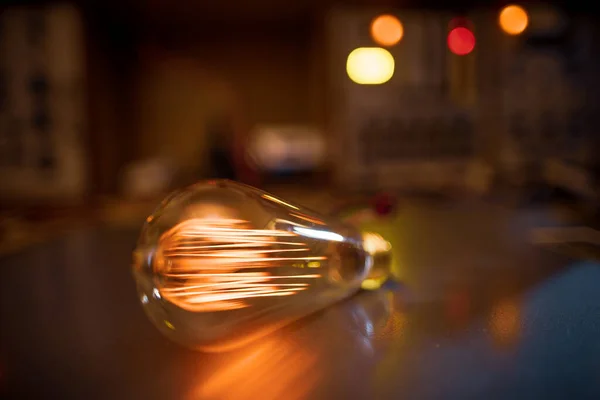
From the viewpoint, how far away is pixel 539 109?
120 centimetres

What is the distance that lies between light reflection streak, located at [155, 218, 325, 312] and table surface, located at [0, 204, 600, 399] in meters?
0.03

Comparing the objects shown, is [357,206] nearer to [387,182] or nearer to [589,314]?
[589,314]

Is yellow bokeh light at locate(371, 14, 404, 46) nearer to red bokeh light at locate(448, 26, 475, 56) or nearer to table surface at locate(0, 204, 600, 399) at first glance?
red bokeh light at locate(448, 26, 475, 56)

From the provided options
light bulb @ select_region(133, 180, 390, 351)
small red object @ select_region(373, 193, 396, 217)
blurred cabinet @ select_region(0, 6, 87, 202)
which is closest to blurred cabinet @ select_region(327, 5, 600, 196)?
blurred cabinet @ select_region(0, 6, 87, 202)

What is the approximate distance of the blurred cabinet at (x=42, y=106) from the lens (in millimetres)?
1136

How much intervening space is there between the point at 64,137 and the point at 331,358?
45.1 inches

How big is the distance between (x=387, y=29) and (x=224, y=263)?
3.48 feet

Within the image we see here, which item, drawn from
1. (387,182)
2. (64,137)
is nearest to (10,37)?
(64,137)

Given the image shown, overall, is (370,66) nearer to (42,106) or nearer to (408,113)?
(408,113)

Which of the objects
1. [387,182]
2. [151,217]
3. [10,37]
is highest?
[10,37]

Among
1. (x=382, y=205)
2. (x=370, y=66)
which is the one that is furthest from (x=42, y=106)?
(x=382, y=205)

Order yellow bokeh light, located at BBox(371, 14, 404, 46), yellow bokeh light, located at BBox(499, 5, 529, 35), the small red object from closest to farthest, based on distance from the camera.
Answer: the small red object, yellow bokeh light, located at BBox(499, 5, 529, 35), yellow bokeh light, located at BBox(371, 14, 404, 46)

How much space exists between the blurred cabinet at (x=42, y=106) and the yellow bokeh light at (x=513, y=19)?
3.41 ft

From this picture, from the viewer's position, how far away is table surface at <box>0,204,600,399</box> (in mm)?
194
